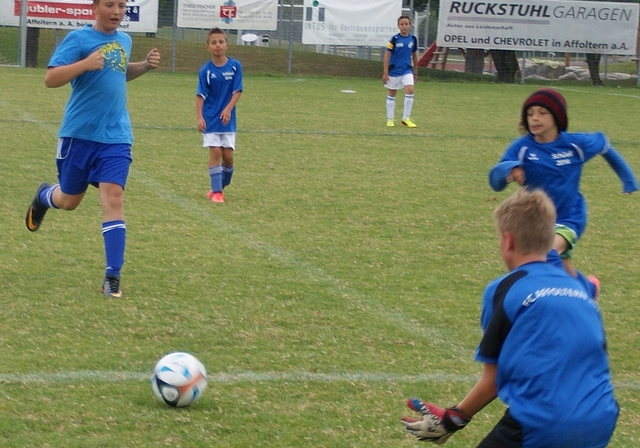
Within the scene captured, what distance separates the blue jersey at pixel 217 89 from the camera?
8805 mm

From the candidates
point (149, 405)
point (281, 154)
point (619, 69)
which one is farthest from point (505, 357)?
point (619, 69)

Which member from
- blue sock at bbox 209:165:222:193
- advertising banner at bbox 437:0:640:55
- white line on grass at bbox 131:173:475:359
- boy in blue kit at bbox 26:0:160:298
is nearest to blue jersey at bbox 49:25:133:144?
boy in blue kit at bbox 26:0:160:298

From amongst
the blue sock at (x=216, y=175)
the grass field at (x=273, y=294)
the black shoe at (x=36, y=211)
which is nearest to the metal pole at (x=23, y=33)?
the grass field at (x=273, y=294)

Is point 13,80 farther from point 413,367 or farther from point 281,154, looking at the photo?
point 413,367

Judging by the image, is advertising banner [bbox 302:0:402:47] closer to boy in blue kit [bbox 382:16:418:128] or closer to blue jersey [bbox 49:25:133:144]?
boy in blue kit [bbox 382:16:418:128]

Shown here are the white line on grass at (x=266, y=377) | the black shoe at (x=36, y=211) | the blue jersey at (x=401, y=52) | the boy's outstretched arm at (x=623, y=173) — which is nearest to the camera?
the white line on grass at (x=266, y=377)

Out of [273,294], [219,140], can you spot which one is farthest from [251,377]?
[219,140]

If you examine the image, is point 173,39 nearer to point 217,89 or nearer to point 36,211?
point 217,89

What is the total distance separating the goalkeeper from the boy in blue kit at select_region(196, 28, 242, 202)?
20.4 ft

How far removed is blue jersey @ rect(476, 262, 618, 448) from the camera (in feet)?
8.30

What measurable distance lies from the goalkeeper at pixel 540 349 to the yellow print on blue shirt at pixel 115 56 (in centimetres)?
349

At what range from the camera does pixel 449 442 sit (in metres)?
3.76

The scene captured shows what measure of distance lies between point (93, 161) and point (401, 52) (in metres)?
10.7

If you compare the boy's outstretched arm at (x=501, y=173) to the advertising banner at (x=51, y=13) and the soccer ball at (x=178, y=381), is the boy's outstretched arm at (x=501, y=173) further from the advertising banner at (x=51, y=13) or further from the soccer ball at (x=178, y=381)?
the advertising banner at (x=51, y=13)
